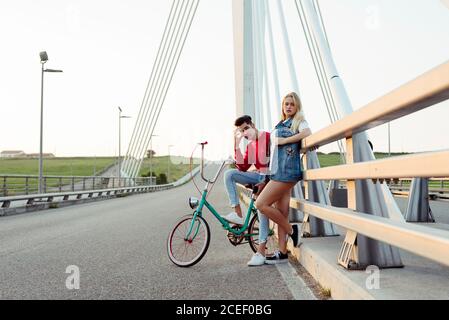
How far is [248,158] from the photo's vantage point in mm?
5969

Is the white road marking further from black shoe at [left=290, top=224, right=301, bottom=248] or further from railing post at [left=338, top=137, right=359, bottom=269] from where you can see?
railing post at [left=338, top=137, right=359, bottom=269]

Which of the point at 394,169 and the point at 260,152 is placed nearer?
the point at 394,169

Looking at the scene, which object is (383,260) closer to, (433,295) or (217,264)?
(433,295)

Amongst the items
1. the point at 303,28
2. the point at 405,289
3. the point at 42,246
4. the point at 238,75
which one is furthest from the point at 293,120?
the point at 238,75

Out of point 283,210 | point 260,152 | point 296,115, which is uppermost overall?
point 296,115

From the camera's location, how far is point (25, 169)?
4112 inches

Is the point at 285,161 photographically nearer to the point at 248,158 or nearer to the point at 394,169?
the point at 248,158

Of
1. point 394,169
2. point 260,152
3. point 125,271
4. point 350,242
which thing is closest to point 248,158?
point 260,152

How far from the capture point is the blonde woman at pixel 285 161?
533 centimetres

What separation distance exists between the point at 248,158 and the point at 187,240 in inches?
46.0

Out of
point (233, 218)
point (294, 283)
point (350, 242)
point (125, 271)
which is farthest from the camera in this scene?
point (233, 218)

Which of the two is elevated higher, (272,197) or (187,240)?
(272,197)

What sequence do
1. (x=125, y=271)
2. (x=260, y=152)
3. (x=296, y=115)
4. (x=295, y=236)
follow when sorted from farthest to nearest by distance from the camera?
(x=260, y=152) → (x=295, y=236) → (x=296, y=115) → (x=125, y=271)

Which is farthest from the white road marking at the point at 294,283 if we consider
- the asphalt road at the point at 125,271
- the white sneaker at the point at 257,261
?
the white sneaker at the point at 257,261
